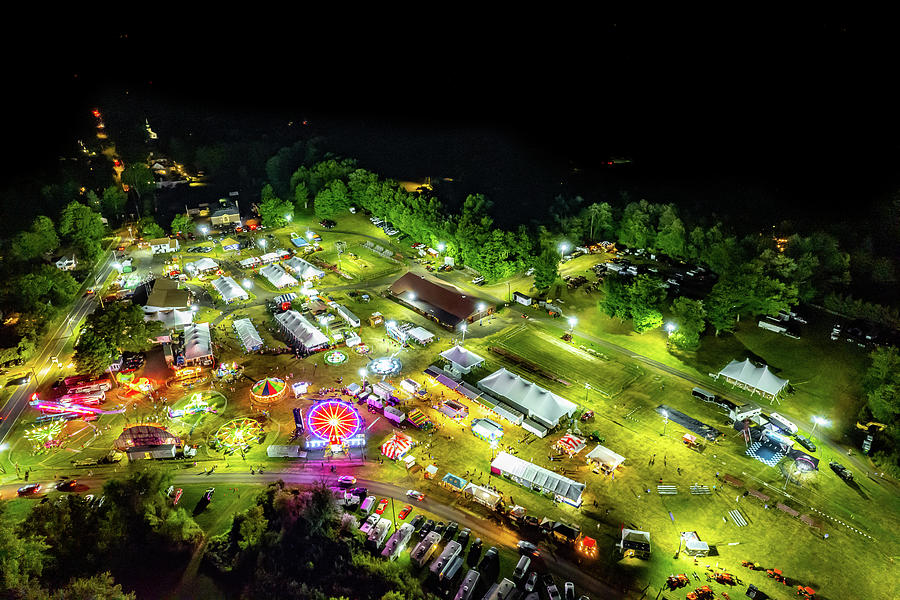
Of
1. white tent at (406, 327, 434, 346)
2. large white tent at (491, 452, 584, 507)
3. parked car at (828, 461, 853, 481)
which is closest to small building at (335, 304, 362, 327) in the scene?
white tent at (406, 327, 434, 346)

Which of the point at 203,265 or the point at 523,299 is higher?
the point at 523,299

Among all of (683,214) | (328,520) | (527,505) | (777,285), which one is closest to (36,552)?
(328,520)

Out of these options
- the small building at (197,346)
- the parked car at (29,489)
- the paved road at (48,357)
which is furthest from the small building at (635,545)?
the paved road at (48,357)

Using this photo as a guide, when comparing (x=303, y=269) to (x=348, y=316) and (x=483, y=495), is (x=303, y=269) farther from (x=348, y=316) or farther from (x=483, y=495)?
(x=483, y=495)

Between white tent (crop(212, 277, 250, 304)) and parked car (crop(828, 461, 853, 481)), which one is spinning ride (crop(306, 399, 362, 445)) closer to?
white tent (crop(212, 277, 250, 304))

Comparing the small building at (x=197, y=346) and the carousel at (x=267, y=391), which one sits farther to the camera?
the small building at (x=197, y=346)

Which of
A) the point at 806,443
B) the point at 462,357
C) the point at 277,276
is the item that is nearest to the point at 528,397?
the point at 462,357

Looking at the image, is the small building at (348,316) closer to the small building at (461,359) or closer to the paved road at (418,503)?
the small building at (461,359)
